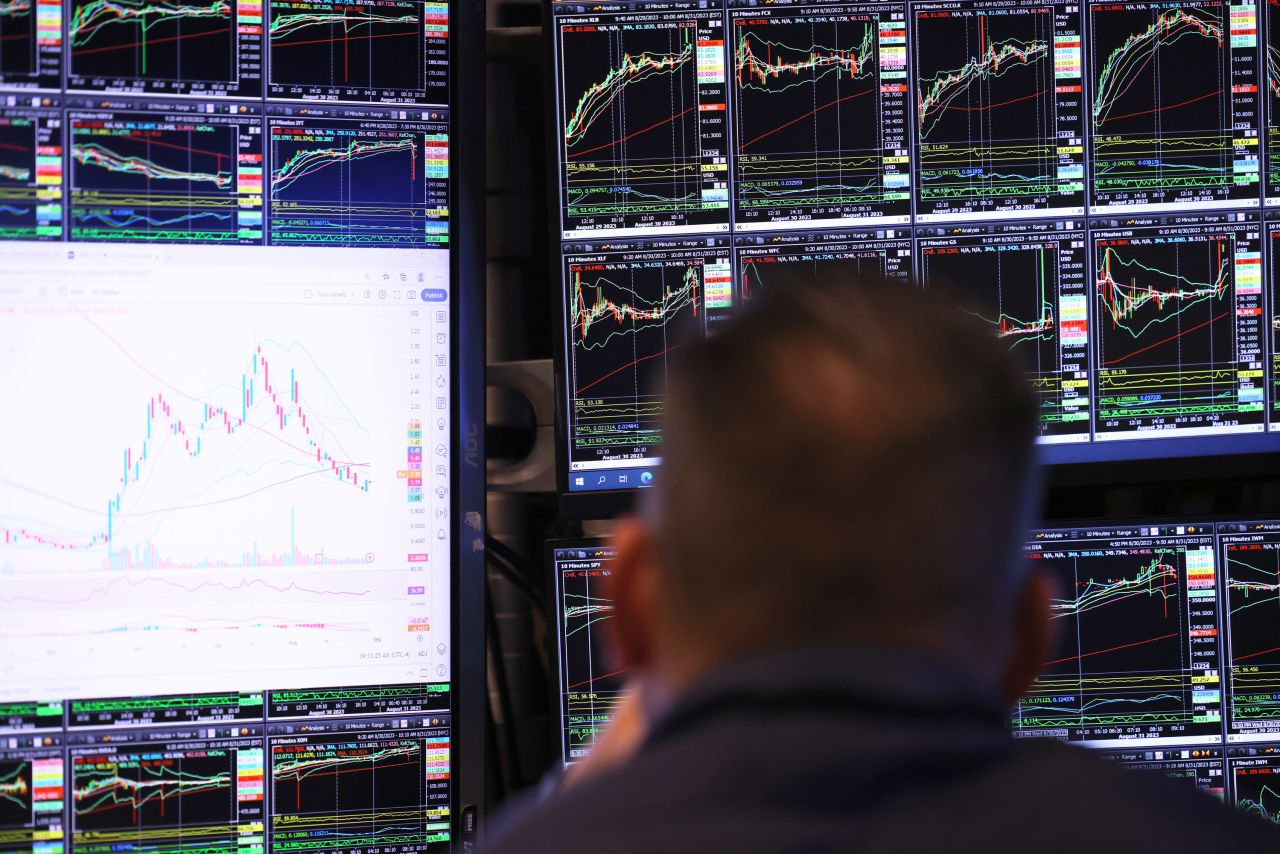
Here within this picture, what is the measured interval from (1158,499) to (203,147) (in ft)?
4.64

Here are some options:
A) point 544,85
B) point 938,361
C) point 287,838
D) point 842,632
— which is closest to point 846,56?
point 544,85

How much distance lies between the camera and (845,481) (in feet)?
1.90

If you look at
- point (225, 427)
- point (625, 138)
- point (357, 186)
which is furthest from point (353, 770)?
point (625, 138)

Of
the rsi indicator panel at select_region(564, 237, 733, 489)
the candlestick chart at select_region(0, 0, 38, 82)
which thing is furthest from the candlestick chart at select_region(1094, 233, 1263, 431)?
the candlestick chart at select_region(0, 0, 38, 82)

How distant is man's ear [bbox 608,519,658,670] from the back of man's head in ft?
0.07

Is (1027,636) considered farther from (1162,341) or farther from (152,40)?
(152,40)

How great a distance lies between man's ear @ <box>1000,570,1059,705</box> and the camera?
0.64 metres

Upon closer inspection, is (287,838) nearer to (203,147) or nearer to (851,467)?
(203,147)

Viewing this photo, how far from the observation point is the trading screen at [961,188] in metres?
1.38

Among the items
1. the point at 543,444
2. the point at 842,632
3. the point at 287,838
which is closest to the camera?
the point at 842,632

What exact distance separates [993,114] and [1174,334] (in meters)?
0.40

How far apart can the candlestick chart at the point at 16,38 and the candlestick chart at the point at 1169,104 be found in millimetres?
1386

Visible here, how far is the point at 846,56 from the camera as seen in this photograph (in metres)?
1.39

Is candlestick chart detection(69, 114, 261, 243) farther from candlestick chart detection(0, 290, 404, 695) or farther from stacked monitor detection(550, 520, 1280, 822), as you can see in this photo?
stacked monitor detection(550, 520, 1280, 822)
